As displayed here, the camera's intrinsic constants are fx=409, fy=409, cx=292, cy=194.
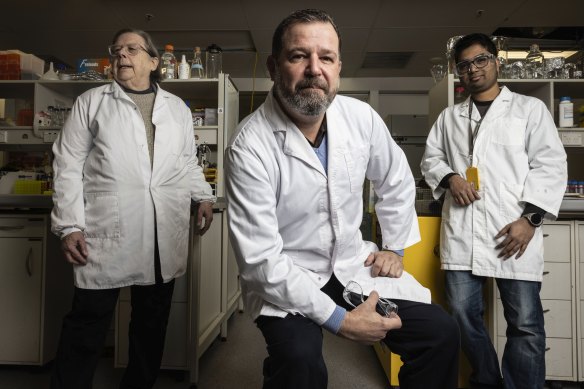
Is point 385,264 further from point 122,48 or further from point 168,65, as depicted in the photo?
point 168,65

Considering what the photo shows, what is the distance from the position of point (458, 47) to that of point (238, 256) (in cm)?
132

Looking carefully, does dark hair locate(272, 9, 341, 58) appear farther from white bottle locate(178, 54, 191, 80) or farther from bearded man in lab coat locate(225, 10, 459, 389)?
white bottle locate(178, 54, 191, 80)

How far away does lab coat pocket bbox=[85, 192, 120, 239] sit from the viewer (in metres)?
1.42

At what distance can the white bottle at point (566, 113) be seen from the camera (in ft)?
8.27

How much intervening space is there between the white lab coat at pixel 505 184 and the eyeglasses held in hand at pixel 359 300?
2.17 ft

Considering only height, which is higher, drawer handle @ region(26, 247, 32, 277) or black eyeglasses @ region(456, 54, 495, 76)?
black eyeglasses @ region(456, 54, 495, 76)

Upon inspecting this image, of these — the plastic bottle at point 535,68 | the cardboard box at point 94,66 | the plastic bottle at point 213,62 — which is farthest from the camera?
the plastic bottle at point 213,62

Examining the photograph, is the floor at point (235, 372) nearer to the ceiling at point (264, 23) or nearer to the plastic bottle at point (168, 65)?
the plastic bottle at point (168, 65)

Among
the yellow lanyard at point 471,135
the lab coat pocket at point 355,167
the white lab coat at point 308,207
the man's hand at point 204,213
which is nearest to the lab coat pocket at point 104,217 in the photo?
the man's hand at point 204,213

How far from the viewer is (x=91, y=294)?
4.60ft

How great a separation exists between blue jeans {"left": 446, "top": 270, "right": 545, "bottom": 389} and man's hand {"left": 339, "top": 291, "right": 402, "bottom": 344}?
0.75 meters

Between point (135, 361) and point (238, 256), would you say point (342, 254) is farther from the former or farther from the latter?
point (135, 361)

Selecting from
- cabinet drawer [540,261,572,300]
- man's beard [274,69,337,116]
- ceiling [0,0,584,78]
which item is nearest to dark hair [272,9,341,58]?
man's beard [274,69,337,116]

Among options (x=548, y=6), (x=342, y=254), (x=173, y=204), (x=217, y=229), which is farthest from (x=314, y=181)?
(x=548, y=6)
